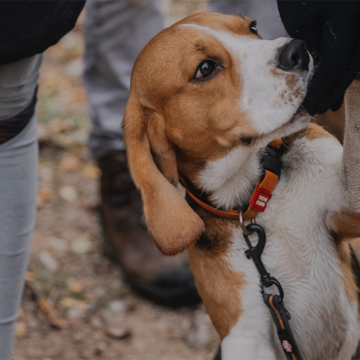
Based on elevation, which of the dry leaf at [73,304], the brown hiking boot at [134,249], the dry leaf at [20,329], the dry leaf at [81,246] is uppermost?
the brown hiking boot at [134,249]

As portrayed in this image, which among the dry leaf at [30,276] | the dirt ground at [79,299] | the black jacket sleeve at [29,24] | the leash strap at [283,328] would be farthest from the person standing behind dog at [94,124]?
the leash strap at [283,328]

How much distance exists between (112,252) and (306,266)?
167 cm

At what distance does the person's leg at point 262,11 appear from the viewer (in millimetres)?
2893

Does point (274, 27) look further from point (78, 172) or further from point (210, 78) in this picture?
point (78, 172)

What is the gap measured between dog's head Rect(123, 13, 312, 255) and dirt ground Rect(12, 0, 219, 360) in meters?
1.13

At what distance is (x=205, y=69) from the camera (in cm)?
191

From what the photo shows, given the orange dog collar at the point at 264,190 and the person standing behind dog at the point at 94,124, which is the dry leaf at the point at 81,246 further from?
the orange dog collar at the point at 264,190

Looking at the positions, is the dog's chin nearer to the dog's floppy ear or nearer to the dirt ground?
the dog's floppy ear

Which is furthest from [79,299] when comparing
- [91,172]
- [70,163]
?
[70,163]

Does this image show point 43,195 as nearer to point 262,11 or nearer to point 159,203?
point 262,11

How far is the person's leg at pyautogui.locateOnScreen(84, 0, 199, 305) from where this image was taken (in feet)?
9.92

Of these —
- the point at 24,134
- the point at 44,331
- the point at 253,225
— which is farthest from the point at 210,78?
the point at 44,331

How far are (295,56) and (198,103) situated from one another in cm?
41

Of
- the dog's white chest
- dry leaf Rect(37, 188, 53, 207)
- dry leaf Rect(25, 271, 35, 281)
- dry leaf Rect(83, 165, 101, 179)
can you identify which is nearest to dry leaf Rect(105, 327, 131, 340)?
dry leaf Rect(25, 271, 35, 281)
